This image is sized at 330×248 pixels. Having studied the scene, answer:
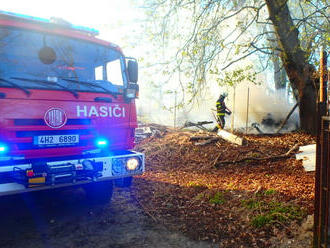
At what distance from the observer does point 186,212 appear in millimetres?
4602

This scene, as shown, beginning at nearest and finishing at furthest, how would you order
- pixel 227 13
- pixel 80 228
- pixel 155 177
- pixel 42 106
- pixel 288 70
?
pixel 42 106
pixel 80 228
pixel 155 177
pixel 227 13
pixel 288 70

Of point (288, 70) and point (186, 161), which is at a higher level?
point (288, 70)

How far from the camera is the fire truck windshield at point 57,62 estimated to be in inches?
143

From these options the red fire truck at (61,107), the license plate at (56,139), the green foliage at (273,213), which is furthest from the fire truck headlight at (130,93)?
the green foliage at (273,213)

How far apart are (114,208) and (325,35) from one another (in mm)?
6434

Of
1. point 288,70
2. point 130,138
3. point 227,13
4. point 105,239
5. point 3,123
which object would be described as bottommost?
point 105,239

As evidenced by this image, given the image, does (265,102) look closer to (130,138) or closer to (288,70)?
(288,70)

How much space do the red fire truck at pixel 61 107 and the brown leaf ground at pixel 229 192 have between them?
3.82ft

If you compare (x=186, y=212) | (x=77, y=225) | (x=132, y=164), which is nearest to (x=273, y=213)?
(x=186, y=212)

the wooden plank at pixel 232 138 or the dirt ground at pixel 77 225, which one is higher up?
the wooden plank at pixel 232 138

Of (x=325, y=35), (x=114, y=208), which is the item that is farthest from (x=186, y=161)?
(x=325, y=35)

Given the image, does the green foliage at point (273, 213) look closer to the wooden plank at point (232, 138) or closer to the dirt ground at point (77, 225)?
the dirt ground at point (77, 225)

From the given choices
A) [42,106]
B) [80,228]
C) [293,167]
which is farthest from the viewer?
[293,167]

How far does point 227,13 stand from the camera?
309 inches
